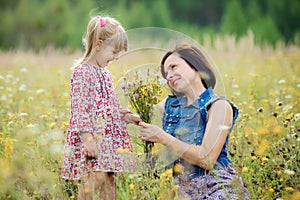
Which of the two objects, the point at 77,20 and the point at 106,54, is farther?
the point at 77,20

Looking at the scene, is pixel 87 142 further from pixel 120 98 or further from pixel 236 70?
pixel 236 70

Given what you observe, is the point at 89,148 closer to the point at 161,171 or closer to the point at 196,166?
the point at 161,171

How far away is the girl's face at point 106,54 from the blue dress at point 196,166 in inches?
16.5

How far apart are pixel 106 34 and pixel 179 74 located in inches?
17.3

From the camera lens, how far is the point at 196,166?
2.70 m

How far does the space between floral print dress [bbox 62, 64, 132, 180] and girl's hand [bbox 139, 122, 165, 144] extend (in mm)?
169

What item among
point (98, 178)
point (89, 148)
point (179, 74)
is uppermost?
point (179, 74)

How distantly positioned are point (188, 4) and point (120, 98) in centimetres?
4271

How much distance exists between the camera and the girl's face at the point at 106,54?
9.05 feet

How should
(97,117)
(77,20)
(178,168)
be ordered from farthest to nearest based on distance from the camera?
(77,20) < (97,117) < (178,168)

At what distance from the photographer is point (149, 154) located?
2.72 meters

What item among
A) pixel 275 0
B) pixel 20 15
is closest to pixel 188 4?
pixel 275 0

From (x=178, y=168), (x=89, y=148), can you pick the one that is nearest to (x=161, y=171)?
(x=178, y=168)

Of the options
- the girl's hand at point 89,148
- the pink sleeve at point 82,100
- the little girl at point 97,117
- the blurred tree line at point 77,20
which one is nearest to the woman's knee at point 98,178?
the little girl at point 97,117
